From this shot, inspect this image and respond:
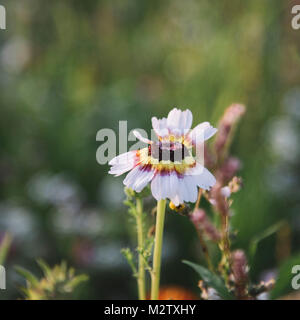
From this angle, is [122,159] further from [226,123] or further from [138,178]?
[226,123]

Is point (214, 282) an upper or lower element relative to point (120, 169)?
lower

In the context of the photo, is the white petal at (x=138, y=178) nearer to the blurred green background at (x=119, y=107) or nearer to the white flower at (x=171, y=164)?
the white flower at (x=171, y=164)

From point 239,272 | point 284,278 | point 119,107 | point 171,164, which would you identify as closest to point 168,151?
point 171,164

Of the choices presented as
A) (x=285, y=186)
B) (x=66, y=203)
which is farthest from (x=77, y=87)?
(x=285, y=186)

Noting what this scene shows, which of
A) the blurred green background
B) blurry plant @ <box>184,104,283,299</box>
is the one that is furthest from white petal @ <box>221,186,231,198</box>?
the blurred green background

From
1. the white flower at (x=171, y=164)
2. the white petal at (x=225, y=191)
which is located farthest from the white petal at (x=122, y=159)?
the white petal at (x=225, y=191)
